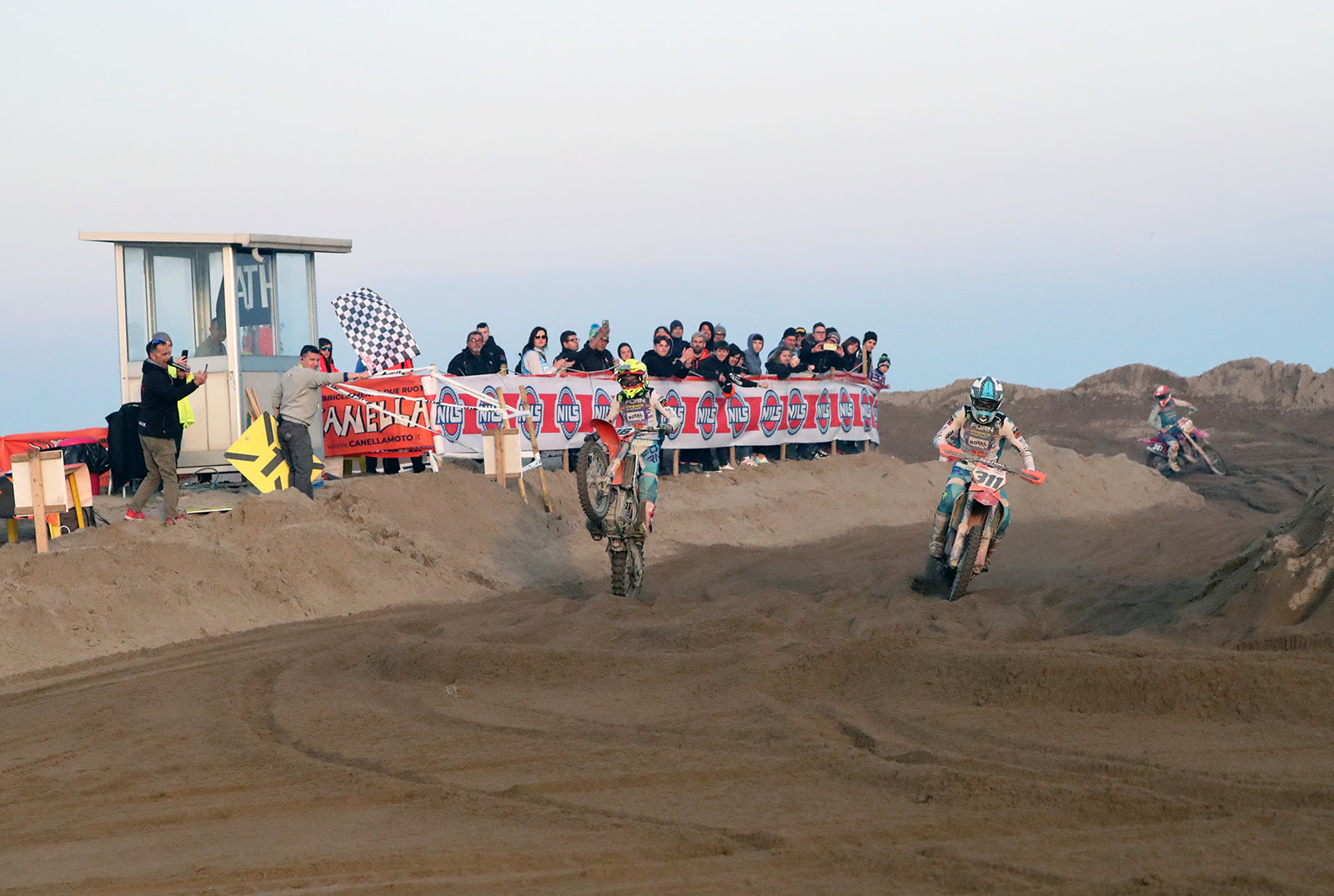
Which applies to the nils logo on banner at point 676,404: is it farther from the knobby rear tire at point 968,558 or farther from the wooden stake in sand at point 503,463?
the knobby rear tire at point 968,558

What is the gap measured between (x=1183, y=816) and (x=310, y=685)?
18.9 ft

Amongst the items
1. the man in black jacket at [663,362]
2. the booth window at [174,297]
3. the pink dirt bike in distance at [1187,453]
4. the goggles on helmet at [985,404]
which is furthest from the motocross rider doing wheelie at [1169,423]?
the booth window at [174,297]

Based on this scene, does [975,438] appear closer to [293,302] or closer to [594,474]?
[594,474]

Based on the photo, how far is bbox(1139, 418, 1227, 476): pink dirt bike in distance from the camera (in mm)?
25922

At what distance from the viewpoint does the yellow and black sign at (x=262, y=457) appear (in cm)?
1402

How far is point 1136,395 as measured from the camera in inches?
1673

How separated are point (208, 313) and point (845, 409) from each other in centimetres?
1140

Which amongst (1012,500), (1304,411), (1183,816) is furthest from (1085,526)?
(1304,411)

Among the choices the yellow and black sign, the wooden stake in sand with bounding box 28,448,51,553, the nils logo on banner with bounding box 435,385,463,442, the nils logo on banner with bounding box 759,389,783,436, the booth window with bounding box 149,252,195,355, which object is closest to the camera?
the wooden stake in sand with bounding box 28,448,51,553

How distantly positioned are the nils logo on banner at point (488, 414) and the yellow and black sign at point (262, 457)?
265 centimetres

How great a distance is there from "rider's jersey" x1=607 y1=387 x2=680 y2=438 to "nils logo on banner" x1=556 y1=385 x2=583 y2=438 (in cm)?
506

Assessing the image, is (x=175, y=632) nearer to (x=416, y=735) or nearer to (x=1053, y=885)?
(x=416, y=735)

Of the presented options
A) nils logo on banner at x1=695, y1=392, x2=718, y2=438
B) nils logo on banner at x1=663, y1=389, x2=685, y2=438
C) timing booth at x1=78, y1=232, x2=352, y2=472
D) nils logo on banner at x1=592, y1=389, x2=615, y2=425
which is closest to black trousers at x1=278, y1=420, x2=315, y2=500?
timing booth at x1=78, y1=232, x2=352, y2=472

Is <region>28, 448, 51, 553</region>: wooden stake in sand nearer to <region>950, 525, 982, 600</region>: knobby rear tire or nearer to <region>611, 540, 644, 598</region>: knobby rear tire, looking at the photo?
<region>611, 540, 644, 598</region>: knobby rear tire
